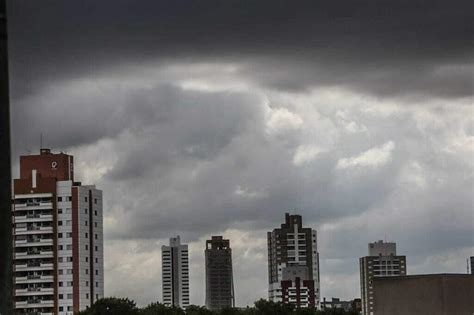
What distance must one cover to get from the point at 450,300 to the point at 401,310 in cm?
113

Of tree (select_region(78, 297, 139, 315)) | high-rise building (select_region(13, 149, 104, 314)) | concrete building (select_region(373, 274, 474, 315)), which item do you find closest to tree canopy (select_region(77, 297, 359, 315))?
tree (select_region(78, 297, 139, 315))

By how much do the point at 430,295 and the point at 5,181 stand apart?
2121cm

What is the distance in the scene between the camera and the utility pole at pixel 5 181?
529 centimetres

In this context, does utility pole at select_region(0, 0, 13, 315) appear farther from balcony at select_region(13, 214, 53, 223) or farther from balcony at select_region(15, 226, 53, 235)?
balcony at select_region(13, 214, 53, 223)

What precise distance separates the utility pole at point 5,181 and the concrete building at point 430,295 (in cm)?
2081

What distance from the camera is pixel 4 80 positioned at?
212 inches

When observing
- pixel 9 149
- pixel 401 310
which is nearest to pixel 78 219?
pixel 401 310

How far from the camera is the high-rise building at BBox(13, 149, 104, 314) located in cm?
16512

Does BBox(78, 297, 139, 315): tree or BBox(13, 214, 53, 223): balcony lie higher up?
BBox(13, 214, 53, 223): balcony

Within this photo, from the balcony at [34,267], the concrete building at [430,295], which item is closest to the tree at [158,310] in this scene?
the balcony at [34,267]

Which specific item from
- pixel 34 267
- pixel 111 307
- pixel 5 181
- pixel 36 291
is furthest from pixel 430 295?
pixel 34 267

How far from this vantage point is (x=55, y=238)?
16900 centimetres

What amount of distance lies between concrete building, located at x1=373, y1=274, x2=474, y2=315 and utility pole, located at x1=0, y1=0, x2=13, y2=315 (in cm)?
2081

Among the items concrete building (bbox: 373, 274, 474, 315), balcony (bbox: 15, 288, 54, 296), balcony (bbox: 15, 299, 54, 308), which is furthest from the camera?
balcony (bbox: 15, 288, 54, 296)
